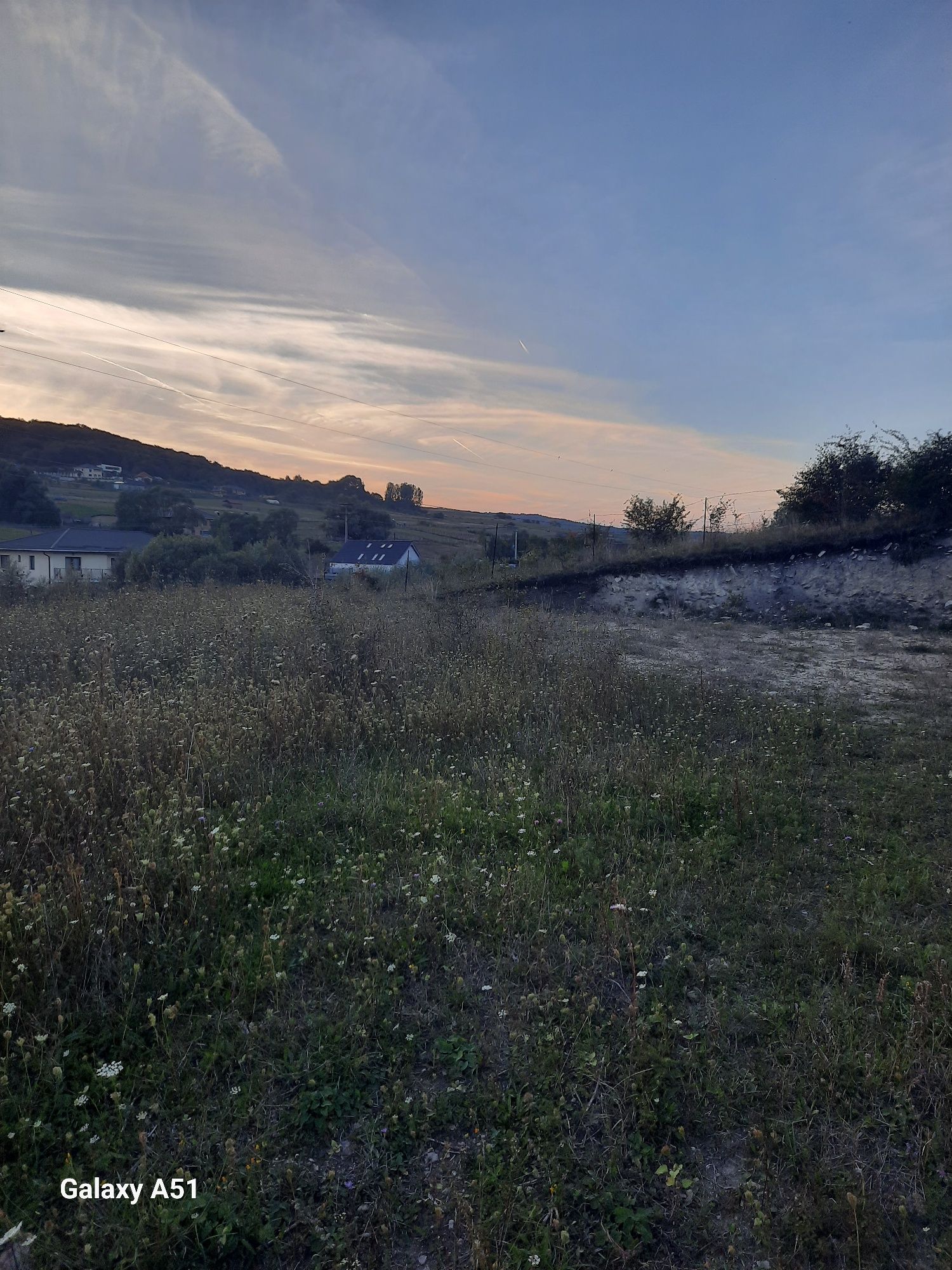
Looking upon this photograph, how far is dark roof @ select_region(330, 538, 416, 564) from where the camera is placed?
39.6 m

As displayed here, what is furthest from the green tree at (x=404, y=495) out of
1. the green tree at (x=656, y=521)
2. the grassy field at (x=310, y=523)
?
the green tree at (x=656, y=521)

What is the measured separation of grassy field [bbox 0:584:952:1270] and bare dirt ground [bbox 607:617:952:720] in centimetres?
266

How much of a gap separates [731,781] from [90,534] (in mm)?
37195

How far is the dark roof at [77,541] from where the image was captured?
32688 mm

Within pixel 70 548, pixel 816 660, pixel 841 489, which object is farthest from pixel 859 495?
pixel 70 548

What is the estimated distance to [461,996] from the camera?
3.00 m

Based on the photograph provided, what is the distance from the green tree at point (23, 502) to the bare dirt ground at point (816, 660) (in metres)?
36.9

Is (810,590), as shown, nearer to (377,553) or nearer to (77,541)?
(377,553)

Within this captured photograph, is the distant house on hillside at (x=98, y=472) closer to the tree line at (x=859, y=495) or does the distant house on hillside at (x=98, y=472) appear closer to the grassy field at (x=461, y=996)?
the tree line at (x=859, y=495)

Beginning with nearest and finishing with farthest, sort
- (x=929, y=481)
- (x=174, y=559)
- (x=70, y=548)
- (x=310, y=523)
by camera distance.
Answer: (x=929, y=481), (x=174, y=559), (x=70, y=548), (x=310, y=523)

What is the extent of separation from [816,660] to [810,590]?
8.92m

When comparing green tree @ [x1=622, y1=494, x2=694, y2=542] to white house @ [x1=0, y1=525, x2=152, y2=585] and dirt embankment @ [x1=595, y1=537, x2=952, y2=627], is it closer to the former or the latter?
dirt embankment @ [x1=595, y1=537, x2=952, y2=627]

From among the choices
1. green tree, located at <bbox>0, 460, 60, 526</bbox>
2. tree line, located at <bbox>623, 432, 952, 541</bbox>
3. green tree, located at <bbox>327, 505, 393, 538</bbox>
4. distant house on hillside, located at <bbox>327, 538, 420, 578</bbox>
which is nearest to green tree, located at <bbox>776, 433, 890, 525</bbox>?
tree line, located at <bbox>623, 432, 952, 541</bbox>

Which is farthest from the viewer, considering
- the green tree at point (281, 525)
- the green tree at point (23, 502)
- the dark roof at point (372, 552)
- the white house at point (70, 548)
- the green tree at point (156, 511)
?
the dark roof at point (372, 552)
